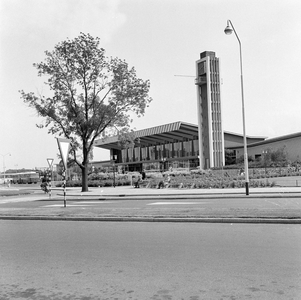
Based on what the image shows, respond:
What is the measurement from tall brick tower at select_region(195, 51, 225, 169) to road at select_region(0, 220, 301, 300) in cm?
7191

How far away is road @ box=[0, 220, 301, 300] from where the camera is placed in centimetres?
498

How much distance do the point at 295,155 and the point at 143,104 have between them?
55.3m

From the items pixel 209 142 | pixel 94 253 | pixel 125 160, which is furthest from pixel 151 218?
pixel 125 160

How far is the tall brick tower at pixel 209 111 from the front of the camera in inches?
3174

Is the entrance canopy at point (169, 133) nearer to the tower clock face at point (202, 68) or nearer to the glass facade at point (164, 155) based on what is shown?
the glass facade at point (164, 155)

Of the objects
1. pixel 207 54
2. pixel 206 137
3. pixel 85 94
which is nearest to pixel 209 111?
pixel 206 137

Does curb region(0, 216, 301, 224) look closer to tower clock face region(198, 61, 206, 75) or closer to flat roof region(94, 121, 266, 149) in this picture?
flat roof region(94, 121, 266, 149)

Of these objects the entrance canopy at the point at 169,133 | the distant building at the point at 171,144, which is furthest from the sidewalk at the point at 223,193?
the entrance canopy at the point at 169,133

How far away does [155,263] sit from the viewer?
20.9 ft

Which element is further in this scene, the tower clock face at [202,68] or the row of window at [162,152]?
the row of window at [162,152]

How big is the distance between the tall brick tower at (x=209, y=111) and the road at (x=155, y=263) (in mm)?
71914

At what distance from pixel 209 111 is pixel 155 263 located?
249 feet

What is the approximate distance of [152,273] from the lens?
579 cm

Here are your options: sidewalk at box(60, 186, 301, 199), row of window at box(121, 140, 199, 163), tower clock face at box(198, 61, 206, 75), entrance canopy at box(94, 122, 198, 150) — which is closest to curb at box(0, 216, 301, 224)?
sidewalk at box(60, 186, 301, 199)
